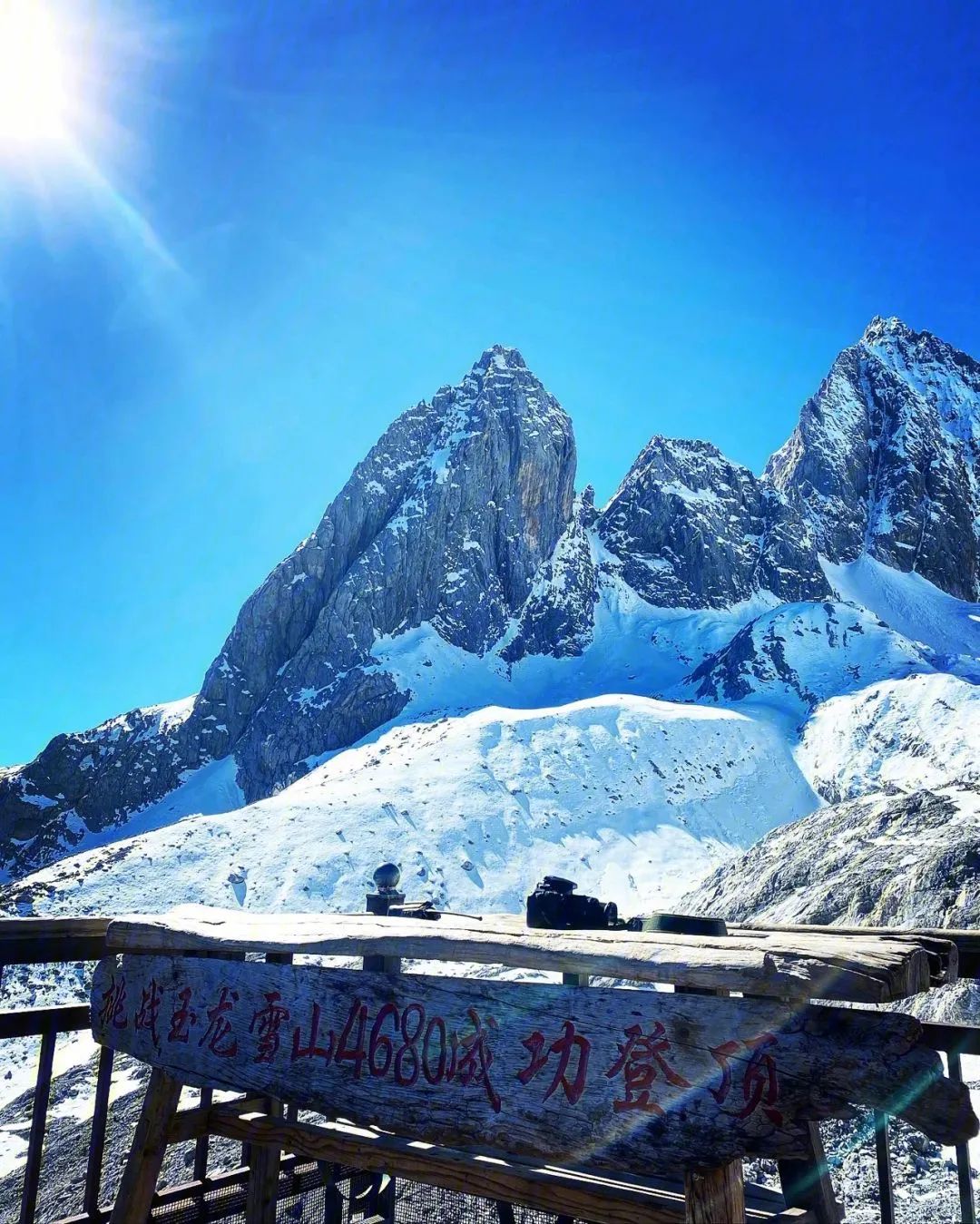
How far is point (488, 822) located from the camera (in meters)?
43.7

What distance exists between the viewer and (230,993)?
135 inches

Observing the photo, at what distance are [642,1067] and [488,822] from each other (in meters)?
42.2

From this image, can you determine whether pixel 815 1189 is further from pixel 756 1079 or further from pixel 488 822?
pixel 488 822

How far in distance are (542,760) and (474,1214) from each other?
45.4m

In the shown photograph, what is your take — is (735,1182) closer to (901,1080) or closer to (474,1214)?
(901,1080)

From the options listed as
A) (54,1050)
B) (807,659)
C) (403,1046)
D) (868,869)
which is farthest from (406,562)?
(403,1046)

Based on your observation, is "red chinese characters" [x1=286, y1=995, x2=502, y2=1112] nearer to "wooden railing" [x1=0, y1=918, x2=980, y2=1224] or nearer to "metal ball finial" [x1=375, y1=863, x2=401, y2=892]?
"wooden railing" [x1=0, y1=918, x2=980, y2=1224]

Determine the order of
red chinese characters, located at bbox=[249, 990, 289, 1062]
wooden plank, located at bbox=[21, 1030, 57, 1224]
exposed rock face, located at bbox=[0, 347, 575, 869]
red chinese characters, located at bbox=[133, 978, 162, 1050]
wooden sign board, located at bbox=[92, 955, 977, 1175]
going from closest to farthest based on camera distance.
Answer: wooden sign board, located at bbox=[92, 955, 977, 1175] → red chinese characters, located at bbox=[249, 990, 289, 1062] → red chinese characters, located at bbox=[133, 978, 162, 1050] → wooden plank, located at bbox=[21, 1030, 57, 1224] → exposed rock face, located at bbox=[0, 347, 575, 869]

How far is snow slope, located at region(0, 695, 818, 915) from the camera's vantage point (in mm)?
37188

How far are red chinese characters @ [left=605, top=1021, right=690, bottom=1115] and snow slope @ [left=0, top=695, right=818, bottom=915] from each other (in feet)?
108

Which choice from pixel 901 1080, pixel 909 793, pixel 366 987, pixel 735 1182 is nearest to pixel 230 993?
pixel 366 987

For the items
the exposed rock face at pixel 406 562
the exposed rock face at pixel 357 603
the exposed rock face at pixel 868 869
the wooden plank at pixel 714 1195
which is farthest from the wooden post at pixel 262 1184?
the exposed rock face at pixel 406 562

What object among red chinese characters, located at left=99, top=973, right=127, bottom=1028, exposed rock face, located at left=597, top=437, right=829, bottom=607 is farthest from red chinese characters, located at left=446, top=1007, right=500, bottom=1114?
exposed rock face, located at left=597, top=437, right=829, bottom=607

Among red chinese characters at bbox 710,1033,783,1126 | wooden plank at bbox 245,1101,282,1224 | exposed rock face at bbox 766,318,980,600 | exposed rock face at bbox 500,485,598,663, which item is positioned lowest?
wooden plank at bbox 245,1101,282,1224
